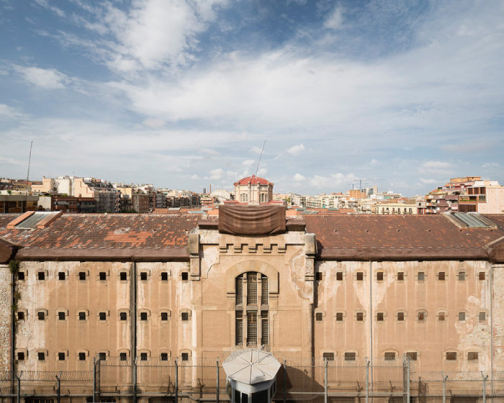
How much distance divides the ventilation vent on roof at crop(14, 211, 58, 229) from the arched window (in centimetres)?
1847

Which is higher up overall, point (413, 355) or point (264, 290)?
point (264, 290)

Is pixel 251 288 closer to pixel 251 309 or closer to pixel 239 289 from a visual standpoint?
pixel 239 289

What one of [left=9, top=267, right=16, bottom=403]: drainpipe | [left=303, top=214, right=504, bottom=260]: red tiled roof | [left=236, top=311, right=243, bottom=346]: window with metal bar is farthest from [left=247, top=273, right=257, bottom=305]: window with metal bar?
[left=9, top=267, right=16, bottom=403]: drainpipe

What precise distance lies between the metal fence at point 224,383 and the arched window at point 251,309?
210 cm

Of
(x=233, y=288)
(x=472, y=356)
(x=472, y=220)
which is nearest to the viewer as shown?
(x=233, y=288)

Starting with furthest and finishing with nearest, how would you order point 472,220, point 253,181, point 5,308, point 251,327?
point 253,181
point 472,220
point 251,327
point 5,308

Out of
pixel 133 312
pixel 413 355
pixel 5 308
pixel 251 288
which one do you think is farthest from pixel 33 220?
pixel 413 355

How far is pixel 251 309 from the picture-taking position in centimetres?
2370

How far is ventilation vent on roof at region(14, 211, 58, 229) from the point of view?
27375mm

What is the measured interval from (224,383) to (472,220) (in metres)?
25.3

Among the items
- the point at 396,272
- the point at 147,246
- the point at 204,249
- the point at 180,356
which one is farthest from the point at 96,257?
the point at 396,272

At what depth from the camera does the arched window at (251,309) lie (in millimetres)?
23641

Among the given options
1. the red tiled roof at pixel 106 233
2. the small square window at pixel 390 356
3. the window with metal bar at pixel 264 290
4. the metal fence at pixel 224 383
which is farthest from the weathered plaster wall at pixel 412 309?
the red tiled roof at pixel 106 233

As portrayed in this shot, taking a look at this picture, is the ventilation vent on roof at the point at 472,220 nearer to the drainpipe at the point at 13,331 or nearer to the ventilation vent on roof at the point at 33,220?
the drainpipe at the point at 13,331
